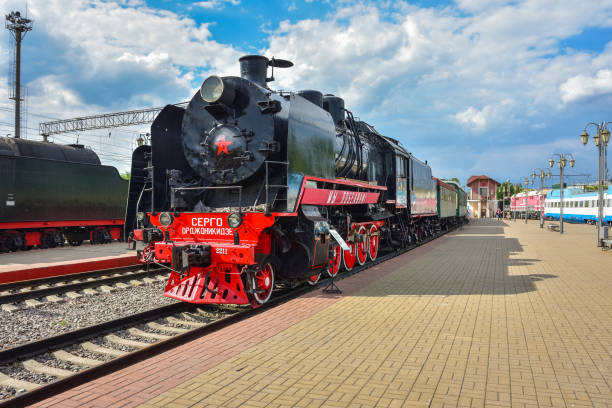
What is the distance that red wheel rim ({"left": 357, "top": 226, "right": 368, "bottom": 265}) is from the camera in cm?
1053

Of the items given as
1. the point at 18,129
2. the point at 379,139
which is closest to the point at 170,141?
the point at 379,139

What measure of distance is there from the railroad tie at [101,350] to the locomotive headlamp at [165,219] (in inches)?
94.4

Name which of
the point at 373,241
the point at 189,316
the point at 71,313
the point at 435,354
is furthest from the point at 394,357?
the point at 373,241

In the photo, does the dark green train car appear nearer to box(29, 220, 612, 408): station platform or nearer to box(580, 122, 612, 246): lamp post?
box(29, 220, 612, 408): station platform

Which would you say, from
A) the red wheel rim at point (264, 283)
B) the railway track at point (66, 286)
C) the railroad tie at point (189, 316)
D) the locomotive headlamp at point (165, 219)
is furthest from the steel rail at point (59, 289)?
the red wheel rim at point (264, 283)

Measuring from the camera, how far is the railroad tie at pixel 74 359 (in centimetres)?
468

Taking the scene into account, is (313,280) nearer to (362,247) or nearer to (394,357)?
(362,247)

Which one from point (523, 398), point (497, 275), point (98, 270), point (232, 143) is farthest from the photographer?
point (98, 270)

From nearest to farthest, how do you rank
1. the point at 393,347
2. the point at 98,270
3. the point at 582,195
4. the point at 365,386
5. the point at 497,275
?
the point at 365,386 < the point at 393,347 < the point at 497,275 < the point at 98,270 < the point at 582,195

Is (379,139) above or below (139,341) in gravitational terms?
above

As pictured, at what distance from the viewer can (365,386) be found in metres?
3.71

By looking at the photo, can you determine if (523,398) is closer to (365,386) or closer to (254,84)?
(365,386)

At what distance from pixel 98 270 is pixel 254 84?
6.45 metres

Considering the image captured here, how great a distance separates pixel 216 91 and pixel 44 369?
445 cm
